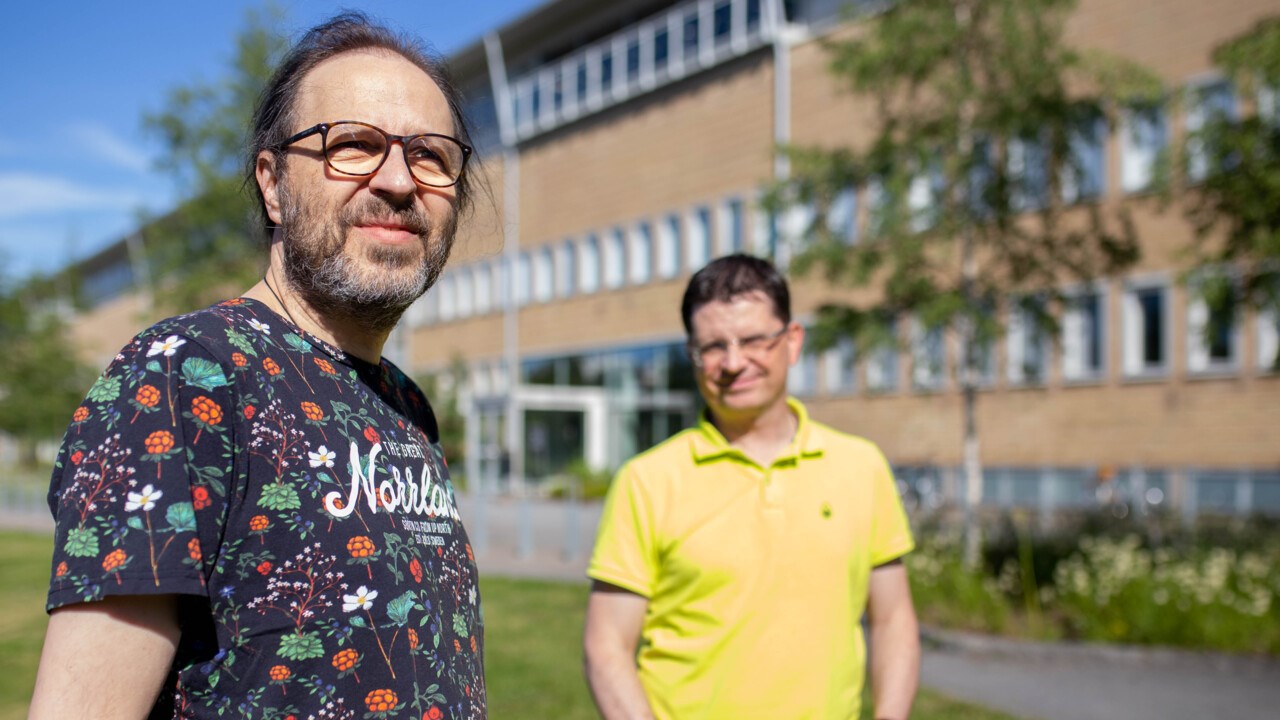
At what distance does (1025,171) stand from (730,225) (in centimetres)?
2206

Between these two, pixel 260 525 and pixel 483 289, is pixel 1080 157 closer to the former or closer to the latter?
pixel 260 525

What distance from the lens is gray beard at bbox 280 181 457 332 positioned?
1906 mm

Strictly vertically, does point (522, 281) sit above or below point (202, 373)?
above

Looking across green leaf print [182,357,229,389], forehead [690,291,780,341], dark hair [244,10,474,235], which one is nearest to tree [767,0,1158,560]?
forehead [690,291,780,341]

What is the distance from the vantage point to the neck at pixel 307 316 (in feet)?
6.33

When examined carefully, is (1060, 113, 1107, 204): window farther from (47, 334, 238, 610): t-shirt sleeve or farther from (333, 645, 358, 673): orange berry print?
(47, 334, 238, 610): t-shirt sleeve

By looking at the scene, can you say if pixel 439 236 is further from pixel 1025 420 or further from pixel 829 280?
pixel 1025 420

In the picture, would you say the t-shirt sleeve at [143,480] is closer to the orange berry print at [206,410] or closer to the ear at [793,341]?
the orange berry print at [206,410]

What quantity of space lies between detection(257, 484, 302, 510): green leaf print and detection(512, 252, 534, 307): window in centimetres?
4187

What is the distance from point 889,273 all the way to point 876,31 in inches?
95.8

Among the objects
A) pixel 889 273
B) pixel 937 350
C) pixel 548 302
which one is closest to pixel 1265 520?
pixel 937 350

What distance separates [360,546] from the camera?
5.76 ft

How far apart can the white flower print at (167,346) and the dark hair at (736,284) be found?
194 cm

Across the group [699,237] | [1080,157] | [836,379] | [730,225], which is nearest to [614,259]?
[699,237]
